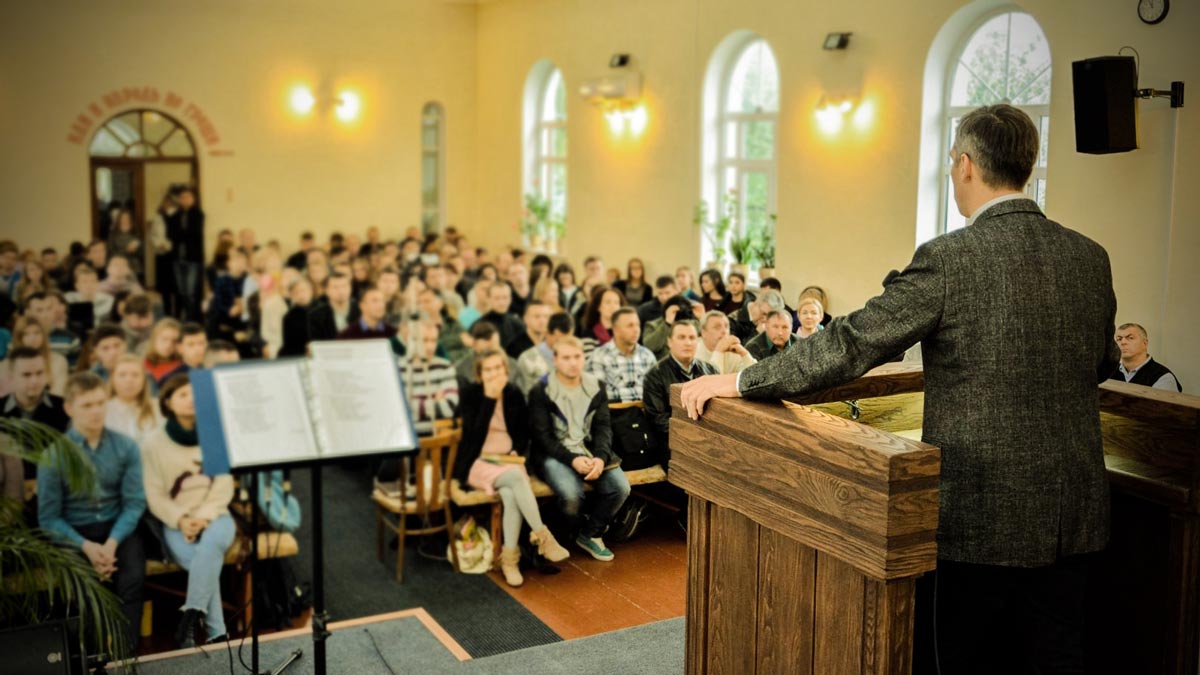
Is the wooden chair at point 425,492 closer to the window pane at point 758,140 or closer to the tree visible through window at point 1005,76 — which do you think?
the tree visible through window at point 1005,76

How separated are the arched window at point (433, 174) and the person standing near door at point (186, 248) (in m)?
3.04

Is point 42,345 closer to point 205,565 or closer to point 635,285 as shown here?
point 205,565

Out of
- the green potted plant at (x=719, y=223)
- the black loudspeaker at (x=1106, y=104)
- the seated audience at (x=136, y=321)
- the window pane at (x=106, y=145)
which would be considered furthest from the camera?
the window pane at (x=106, y=145)

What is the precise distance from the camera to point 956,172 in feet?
7.24

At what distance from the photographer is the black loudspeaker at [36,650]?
134 inches

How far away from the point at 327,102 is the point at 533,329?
8.65m

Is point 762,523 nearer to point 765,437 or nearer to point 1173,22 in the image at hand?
point 765,437

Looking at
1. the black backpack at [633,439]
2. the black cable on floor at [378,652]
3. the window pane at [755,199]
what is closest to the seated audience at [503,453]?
the black backpack at [633,439]

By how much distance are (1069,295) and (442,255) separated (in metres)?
11.2

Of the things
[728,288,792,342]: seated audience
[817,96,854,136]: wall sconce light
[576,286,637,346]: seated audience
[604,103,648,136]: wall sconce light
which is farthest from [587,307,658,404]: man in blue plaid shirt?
[604,103,648,136]: wall sconce light

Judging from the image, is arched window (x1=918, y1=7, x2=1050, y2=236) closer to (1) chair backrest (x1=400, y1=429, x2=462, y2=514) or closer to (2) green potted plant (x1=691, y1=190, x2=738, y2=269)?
(2) green potted plant (x1=691, y1=190, x2=738, y2=269)

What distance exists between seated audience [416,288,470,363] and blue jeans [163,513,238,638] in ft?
9.96

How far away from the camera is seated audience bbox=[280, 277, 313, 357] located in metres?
8.81

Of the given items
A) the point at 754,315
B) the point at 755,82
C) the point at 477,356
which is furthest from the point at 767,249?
the point at 477,356
